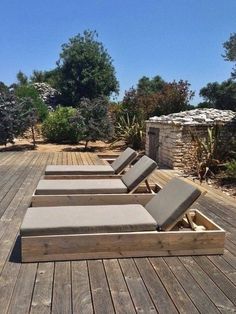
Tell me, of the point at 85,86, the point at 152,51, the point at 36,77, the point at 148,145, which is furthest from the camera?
the point at 36,77

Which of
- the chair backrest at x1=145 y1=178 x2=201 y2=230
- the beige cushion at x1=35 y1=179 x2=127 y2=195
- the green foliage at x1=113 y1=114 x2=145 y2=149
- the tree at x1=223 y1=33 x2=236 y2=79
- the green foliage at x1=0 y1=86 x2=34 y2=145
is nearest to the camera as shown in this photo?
the chair backrest at x1=145 y1=178 x2=201 y2=230

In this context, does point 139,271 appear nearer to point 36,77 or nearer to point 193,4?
point 193,4

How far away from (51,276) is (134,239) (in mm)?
798

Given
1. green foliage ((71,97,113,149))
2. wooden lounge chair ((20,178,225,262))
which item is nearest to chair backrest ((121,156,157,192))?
wooden lounge chair ((20,178,225,262))

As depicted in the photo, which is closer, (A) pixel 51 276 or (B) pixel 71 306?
(B) pixel 71 306

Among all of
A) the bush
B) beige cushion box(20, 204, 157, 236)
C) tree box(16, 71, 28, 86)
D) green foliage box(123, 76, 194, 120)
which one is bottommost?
the bush

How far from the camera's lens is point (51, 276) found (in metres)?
3.04

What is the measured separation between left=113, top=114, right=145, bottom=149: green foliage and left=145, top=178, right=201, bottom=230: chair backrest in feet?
31.3

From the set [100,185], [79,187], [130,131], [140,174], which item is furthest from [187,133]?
[130,131]

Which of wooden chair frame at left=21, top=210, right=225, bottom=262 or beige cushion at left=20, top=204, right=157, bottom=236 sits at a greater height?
beige cushion at left=20, top=204, right=157, bottom=236

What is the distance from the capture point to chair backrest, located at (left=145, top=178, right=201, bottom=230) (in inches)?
141

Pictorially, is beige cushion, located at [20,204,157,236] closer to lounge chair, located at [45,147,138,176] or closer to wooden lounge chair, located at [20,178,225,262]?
wooden lounge chair, located at [20,178,225,262]

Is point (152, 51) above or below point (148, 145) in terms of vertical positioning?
above

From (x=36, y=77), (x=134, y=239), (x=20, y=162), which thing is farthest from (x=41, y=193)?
(x=36, y=77)
